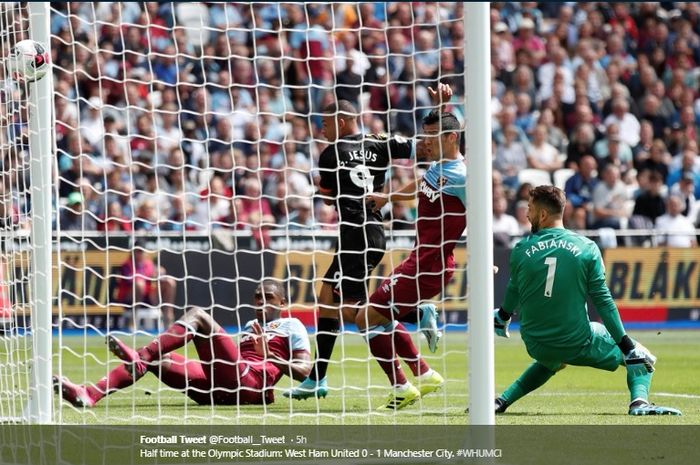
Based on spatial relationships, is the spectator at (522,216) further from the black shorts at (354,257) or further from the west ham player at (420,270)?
the west ham player at (420,270)

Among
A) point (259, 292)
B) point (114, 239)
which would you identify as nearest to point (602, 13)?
point (114, 239)

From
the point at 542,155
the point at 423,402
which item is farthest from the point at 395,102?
the point at 423,402

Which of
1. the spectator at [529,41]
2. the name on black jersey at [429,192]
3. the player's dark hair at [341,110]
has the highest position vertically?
the spectator at [529,41]

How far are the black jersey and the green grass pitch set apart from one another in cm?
123

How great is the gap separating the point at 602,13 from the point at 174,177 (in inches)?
386

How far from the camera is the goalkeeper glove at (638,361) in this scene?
26.1 feet

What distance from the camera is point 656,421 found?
301 inches

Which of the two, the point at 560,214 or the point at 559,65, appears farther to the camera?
the point at 559,65

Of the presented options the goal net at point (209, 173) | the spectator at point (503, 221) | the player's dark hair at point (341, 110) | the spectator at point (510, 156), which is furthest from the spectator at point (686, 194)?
the player's dark hair at point (341, 110)

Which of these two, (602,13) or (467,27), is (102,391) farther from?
(602,13)

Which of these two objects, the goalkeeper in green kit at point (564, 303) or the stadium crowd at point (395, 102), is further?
the stadium crowd at point (395, 102)

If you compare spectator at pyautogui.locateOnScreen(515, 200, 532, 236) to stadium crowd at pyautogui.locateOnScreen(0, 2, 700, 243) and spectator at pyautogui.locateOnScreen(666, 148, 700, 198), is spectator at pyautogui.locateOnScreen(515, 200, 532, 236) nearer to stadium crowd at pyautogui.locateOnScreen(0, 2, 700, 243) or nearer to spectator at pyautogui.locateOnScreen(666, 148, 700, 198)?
stadium crowd at pyautogui.locateOnScreen(0, 2, 700, 243)

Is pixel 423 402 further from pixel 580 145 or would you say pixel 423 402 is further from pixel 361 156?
pixel 580 145

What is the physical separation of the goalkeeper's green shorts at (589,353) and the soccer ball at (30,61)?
12.0 feet
